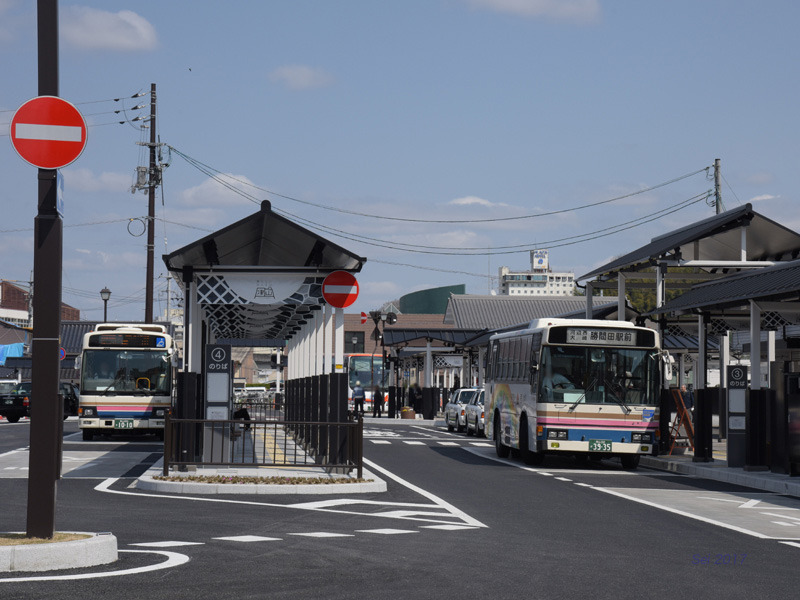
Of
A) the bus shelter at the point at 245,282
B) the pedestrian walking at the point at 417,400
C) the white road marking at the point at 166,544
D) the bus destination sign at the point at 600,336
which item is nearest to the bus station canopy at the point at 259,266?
the bus shelter at the point at 245,282

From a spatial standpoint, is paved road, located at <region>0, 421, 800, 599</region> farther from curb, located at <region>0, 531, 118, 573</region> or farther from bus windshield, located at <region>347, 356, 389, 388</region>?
bus windshield, located at <region>347, 356, 389, 388</region>

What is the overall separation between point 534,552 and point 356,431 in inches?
302

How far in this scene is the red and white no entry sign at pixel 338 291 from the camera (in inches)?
753

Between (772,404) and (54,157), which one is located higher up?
(54,157)

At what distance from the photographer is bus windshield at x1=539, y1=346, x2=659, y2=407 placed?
23.2m

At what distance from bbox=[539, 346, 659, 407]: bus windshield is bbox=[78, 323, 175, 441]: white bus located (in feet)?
38.7

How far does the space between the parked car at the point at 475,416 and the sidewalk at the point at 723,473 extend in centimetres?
1079

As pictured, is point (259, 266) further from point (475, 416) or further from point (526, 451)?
point (475, 416)

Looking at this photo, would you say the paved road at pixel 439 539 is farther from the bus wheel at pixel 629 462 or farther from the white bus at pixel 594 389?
the bus wheel at pixel 629 462

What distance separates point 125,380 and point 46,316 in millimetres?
22111

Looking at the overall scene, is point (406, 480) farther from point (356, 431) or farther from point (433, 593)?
point (433, 593)

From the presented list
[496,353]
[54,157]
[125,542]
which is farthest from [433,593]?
[496,353]

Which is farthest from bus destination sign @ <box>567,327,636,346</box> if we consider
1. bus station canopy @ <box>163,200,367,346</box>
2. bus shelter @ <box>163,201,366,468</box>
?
bus station canopy @ <box>163,200,367,346</box>

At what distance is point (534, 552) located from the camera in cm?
1094
